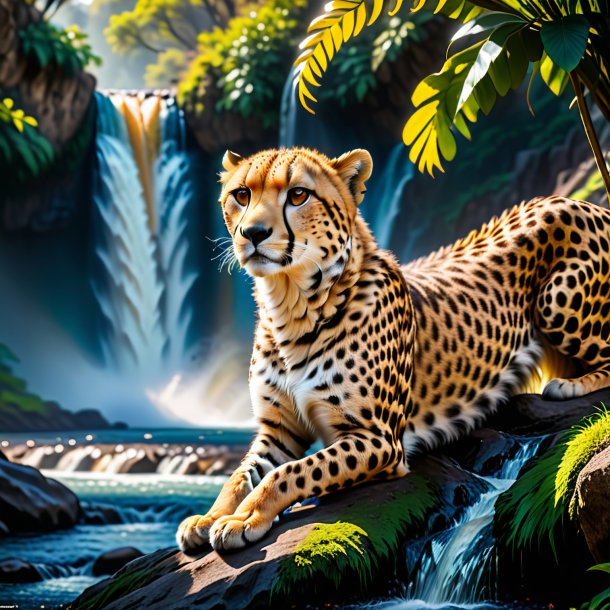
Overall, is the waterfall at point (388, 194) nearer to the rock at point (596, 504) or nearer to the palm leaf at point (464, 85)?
the palm leaf at point (464, 85)

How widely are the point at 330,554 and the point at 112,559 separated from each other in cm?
510

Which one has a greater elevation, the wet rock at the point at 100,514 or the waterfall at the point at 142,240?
the waterfall at the point at 142,240

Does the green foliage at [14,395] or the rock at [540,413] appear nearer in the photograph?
the rock at [540,413]

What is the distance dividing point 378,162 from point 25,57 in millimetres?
6065

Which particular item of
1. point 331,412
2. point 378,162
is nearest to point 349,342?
point 331,412

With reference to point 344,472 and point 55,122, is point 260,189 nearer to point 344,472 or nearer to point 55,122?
point 344,472

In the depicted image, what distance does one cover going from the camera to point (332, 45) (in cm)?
635

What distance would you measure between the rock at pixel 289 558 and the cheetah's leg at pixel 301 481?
92mm

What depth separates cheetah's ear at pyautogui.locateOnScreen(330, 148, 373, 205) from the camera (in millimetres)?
5082

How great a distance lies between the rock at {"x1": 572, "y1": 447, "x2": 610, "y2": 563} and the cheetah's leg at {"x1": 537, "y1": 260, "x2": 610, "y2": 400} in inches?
72.8

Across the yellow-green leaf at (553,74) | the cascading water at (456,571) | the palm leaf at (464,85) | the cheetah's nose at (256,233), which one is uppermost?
the yellow-green leaf at (553,74)

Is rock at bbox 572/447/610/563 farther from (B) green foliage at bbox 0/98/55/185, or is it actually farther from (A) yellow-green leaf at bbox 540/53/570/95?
(B) green foliage at bbox 0/98/55/185

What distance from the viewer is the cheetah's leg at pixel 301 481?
4426mm

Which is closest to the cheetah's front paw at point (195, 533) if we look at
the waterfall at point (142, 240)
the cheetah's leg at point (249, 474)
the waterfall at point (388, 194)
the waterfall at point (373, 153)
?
the cheetah's leg at point (249, 474)
